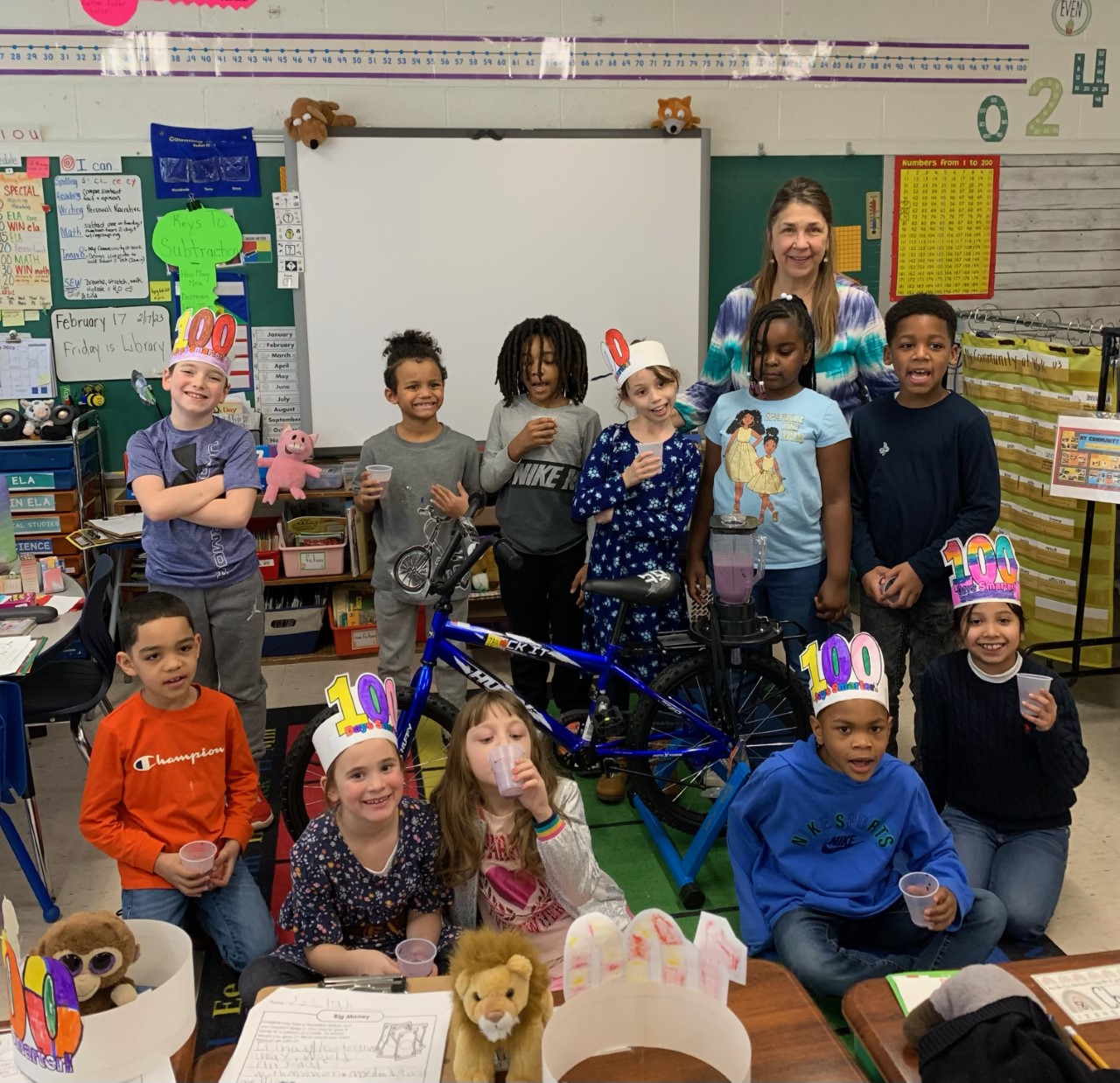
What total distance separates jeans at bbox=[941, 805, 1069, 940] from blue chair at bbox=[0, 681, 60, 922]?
209 cm

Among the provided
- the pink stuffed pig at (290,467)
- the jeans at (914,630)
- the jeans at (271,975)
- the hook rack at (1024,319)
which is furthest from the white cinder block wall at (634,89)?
the jeans at (271,975)

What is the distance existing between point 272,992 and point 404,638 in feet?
5.74

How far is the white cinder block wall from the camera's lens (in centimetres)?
412

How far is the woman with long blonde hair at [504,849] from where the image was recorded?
183 cm

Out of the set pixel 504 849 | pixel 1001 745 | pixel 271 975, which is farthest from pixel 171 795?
pixel 1001 745

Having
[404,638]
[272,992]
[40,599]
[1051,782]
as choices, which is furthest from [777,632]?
[40,599]

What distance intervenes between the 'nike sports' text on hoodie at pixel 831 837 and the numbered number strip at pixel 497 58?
130 inches

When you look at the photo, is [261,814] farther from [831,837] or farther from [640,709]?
[831,837]

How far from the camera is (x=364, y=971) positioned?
170 centimetres

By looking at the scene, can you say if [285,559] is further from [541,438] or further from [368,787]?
[368,787]

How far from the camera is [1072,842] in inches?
112

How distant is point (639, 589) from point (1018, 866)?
40.7 inches

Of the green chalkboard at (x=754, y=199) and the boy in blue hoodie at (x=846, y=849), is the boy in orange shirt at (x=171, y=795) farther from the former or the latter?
the green chalkboard at (x=754, y=199)

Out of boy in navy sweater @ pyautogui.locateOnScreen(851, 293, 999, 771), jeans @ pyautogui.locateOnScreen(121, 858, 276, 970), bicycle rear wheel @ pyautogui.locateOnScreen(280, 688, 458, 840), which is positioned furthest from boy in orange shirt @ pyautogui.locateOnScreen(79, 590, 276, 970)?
boy in navy sweater @ pyautogui.locateOnScreen(851, 293, 999, 771)
